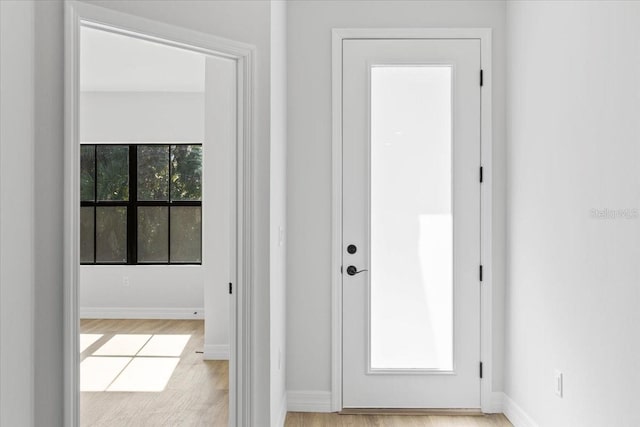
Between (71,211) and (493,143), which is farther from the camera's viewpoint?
(493,143)

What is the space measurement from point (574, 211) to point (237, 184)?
1586mm

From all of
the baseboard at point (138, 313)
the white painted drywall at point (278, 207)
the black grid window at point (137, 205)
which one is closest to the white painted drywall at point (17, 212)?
the white painted drywall at point (278, 207)

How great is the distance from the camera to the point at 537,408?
2.79 metres

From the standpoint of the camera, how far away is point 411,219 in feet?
10.7

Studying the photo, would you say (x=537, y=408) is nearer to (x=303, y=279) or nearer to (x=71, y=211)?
(x=303, y=279)

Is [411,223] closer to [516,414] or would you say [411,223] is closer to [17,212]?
[516,414]

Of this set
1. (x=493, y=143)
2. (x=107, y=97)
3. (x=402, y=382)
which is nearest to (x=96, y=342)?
(x=107, y=97)

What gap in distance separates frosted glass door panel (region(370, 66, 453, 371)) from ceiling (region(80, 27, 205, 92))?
1900mm

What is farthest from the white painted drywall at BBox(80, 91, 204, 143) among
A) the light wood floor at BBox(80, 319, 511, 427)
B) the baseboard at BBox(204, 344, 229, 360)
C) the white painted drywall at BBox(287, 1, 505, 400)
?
the white painted drywall at BBox(287, 1, 505, 400)

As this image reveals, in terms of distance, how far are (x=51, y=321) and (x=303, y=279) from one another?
1816mm

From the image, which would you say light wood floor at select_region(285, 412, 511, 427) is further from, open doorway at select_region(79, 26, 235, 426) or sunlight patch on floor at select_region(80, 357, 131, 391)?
open doorway at select_region(79, 26, 235, 426)

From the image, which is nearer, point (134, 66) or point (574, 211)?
point (574, 211)

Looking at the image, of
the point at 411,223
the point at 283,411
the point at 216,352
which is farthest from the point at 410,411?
the point at 216,352

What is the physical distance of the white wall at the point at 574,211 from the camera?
1975 millimetres
